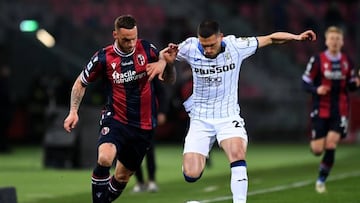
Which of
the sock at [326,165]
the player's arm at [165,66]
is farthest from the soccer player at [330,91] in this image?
the player's arm at [165,66]

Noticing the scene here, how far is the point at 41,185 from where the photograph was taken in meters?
17.4

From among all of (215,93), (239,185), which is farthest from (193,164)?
(215,93)

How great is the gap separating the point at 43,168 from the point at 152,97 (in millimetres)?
9461

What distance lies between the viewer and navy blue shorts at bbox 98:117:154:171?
38.5 ft

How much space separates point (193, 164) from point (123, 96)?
1091mm

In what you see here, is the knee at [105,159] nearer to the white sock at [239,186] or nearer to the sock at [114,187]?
the sock at [114,187]

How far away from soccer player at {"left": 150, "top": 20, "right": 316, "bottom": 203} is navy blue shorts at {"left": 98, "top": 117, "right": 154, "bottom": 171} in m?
0.53

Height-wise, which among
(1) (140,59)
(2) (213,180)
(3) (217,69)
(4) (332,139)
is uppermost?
(1) (140,59)

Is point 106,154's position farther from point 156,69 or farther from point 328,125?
point 328,125

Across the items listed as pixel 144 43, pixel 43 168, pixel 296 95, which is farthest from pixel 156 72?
pixel 296 95

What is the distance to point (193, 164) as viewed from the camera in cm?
1157

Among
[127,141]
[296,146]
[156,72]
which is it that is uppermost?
[156,72]

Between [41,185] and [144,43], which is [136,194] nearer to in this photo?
[41,185]

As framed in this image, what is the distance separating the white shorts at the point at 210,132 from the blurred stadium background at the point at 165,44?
14390mm
